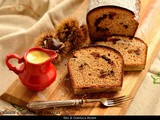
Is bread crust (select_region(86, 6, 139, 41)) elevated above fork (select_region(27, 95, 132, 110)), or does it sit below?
above

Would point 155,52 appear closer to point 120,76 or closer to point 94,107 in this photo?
point 120,76

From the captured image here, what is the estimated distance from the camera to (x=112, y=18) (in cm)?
261

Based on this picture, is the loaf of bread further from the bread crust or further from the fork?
the fork

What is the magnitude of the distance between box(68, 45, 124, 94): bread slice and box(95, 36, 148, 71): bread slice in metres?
0.08

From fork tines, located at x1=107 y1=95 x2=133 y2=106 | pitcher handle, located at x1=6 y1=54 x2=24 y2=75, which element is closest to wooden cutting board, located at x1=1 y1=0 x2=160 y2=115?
fork tines, located at x1=107 y1=95 x2=133 y2=106

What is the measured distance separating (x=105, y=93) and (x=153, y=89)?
33 centimetres

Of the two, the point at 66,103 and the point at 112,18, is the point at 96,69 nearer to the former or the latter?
the point at 66,103

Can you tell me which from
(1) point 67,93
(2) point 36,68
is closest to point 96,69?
(1) point 67,93

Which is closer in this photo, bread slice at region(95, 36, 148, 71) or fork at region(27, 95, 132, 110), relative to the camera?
fork at region(27, 95, 132, 110)

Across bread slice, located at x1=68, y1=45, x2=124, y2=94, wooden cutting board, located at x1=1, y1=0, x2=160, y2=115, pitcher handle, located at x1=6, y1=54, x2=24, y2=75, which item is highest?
pitcher handle, located at x1=6, y1=54, x2=24, y2=75

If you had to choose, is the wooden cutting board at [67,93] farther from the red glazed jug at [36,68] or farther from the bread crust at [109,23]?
the bread crust at [109,23]

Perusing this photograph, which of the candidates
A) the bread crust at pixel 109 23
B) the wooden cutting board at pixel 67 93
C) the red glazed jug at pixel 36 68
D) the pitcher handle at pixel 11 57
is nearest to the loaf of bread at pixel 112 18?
the bread crust at pixel 109 23

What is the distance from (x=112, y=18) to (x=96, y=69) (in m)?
0.41

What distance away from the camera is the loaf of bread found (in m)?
2.54
